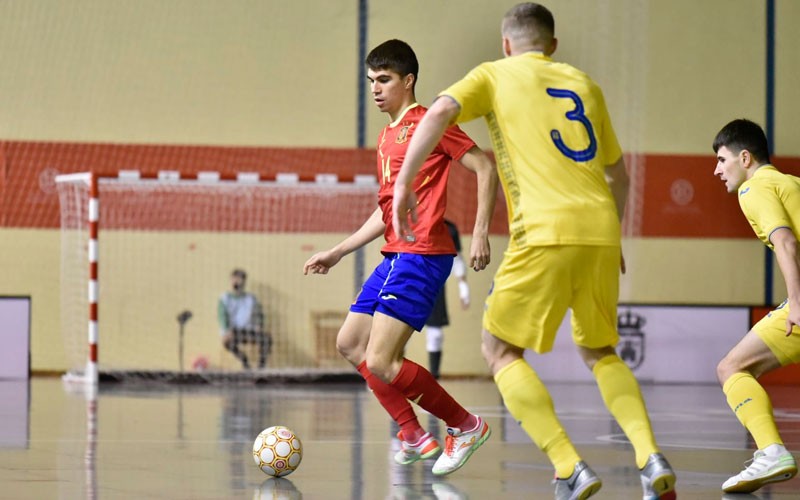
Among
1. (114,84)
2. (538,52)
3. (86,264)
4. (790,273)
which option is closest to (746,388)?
(790,273)

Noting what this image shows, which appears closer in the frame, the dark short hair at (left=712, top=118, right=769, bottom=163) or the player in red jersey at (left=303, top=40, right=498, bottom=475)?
the dark short hair at (left=712, top=118, right=769, bottom=163)

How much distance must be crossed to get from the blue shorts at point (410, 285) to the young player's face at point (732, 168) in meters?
1.33

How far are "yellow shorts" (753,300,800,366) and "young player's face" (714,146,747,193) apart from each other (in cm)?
59

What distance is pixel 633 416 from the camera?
4602 mm

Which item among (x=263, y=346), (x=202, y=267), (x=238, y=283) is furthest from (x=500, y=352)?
(x=202, y=267)

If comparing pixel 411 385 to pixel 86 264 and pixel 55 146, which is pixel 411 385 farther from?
pixel 55 146

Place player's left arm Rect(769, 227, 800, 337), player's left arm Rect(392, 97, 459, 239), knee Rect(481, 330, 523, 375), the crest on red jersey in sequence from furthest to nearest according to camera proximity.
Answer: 1. the crest on red jersey
2. player's left arm Rect(769, 227, 800, 337)
3. knee Rect(481, 330, 523, 375)
4. player's left arm Rect(392, 97, 459, 239)

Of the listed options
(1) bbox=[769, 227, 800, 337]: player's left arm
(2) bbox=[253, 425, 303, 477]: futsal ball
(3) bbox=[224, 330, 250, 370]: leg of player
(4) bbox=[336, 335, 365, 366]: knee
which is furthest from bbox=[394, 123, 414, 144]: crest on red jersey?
(3) bbox=[224, 330, 250, 370]: leg of player

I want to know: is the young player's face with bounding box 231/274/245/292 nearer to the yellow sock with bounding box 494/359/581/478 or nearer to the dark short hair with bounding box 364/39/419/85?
the dark short hair with bounding box 364/39/419/85

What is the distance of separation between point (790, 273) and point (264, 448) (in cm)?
242

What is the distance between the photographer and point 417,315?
19.4 feet

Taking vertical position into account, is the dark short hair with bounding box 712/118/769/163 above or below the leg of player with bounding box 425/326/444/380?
above

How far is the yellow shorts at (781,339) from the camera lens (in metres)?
5.48

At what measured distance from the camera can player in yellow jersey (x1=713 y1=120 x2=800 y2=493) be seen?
522 centimetres
